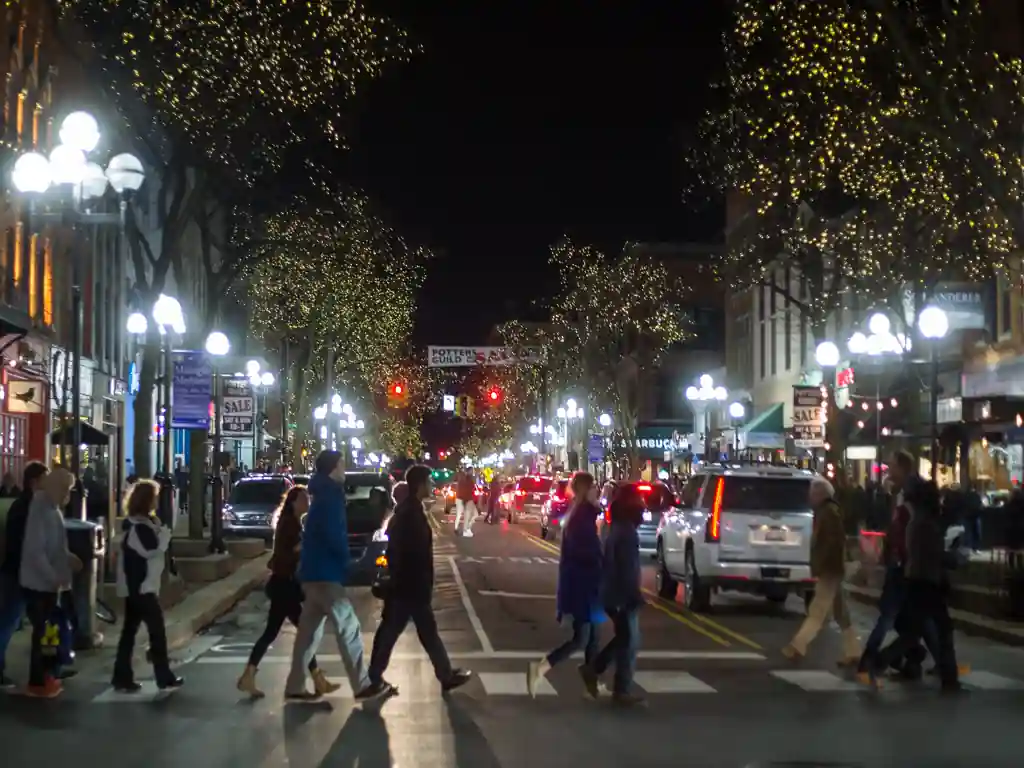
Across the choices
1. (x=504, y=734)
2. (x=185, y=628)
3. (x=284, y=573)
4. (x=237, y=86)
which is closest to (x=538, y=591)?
(x=185, y=628)

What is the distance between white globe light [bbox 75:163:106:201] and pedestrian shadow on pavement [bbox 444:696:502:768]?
9250mm

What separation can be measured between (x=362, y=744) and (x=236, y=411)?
23.9m

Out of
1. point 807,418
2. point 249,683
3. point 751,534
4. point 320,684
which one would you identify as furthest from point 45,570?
point 807,418

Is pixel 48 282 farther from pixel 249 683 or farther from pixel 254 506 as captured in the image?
pixel 249 683

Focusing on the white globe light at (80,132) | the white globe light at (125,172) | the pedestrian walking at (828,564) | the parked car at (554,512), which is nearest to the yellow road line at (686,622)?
the pedestrian walking at (828,564)

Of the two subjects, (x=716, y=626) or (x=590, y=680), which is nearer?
(x=590, y=680)

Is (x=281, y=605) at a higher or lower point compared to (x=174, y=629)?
higher

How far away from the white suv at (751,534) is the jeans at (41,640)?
10.4 m

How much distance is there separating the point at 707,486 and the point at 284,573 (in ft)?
32.5

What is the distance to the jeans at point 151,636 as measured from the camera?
1293 cm

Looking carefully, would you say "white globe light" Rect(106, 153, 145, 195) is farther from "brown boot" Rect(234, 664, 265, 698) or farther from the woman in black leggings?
"brown boot" Rect(234, 664, 265, 698)

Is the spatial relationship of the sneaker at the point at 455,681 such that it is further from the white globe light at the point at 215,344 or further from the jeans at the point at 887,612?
the white globe light at the point at 215,344

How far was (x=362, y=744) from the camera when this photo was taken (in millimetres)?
10797

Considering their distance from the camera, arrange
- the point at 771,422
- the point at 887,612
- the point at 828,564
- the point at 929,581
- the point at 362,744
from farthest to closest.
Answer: the point at 771,422 → the point at 828,564 → the point at 887,612 → the point at 929,581 → the point at 362,744
